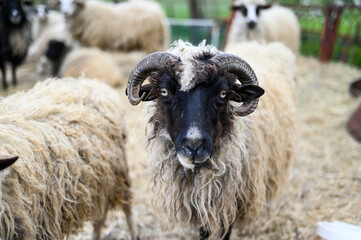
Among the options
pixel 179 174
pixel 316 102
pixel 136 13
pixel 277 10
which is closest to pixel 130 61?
pixel 136 13

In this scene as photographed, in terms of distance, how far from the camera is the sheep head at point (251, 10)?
6.38 metres

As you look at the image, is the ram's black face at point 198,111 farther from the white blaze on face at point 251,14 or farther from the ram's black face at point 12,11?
the ram's black face at point 12,11

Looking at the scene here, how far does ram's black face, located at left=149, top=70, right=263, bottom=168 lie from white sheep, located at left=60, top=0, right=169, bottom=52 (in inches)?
277

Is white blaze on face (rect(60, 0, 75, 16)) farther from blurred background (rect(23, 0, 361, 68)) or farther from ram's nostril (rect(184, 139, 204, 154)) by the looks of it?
ram's nostril (rect(184, 139, 204, 154))

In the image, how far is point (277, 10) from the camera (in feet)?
28.2

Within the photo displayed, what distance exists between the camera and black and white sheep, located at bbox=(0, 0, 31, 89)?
7086mm

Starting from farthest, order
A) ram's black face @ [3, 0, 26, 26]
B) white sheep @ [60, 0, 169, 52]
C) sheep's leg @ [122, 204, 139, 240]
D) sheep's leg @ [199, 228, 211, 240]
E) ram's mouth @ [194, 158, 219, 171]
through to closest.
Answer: white sheep @ [60, 0, 169, 52] → ram's black face @ [3, 0, 26, 26] → sheep's leg @ [122, 204, 139, 240] → sheep's leg @ [199, 228, 211, 240] → ram's mouth @ [194, 158, 219, 171]

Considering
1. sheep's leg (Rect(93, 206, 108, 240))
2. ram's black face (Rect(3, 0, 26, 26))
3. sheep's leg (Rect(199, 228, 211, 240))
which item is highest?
ram's black face (Rect(3, 0, 26, 26))

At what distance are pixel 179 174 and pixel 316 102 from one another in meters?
5.78

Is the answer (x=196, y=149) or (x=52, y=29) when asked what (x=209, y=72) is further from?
(x=52, y=29)

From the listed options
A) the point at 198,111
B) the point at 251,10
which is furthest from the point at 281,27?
the point at 198,111

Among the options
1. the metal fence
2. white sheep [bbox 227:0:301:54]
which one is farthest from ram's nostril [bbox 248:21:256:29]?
the metal fence

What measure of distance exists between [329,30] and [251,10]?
15.2 feet

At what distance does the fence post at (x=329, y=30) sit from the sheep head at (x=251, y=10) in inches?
160
